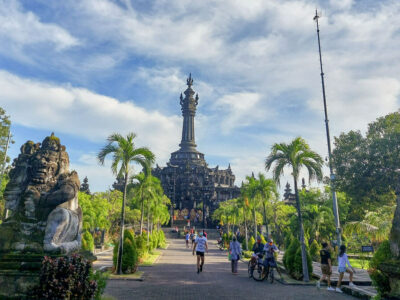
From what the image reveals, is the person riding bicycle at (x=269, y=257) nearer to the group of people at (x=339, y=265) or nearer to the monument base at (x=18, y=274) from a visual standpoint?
the group of people at (x=339, y=265)

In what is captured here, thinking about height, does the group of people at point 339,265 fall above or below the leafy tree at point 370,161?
below

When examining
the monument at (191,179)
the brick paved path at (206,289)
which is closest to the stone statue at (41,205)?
the brick paved path at (206,289)

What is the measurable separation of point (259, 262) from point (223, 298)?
15.5ft

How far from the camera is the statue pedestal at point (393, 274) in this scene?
8.21 metres

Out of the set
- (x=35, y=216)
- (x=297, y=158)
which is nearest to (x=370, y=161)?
(x=297, y=158)

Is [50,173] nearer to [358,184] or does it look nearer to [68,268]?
[68,268]

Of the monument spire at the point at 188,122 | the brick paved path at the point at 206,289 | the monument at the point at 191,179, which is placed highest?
the monument spire at the point at 188,122

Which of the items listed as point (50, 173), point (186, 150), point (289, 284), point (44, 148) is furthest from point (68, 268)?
point (186, 150)

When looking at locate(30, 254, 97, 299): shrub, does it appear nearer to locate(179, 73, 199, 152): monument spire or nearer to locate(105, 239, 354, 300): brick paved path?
locate(105, 239, 354, 300): brick paved path

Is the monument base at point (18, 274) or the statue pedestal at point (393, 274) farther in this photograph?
the statue pedestal at point (393, 274)

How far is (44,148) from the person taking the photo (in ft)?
30.6

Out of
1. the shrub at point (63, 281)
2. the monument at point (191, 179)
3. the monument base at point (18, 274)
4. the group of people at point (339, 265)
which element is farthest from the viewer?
the monument at point (191, 179)

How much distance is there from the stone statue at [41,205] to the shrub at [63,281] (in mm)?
1194

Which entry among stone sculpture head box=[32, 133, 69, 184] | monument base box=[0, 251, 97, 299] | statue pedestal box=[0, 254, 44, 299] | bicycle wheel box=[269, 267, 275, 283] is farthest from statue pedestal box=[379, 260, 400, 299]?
stone sculpture head box=[32, 133, 69, 184]
